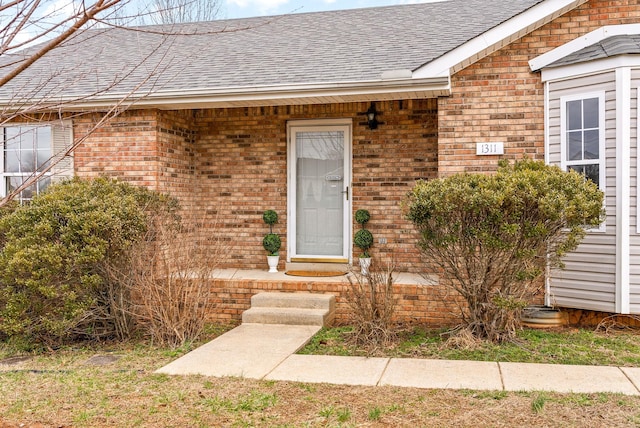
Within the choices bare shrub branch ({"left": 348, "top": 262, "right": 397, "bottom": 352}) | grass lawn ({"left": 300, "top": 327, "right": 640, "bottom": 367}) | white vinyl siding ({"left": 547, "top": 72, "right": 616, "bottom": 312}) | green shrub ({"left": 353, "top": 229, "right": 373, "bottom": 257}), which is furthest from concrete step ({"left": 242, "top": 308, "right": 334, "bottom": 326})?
white vinyl siding ({"left": 547, "top": 72, "right": 616, "bottom": 312})

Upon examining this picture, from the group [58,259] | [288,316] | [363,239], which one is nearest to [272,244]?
[363,239]

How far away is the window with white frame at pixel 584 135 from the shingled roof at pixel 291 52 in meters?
1.49

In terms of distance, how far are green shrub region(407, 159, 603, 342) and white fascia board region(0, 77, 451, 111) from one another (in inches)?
68.6

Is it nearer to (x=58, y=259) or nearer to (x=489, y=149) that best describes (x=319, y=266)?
(x=489, y=149)

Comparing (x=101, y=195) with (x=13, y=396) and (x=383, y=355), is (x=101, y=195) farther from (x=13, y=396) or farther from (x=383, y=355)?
(x=383, y=355)

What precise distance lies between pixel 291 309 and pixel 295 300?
0.13m

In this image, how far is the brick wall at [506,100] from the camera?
7773mm

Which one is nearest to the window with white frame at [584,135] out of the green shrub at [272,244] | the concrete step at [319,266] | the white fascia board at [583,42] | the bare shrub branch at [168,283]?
the white fascia board at [583,42]

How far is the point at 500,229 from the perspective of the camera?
246 inches

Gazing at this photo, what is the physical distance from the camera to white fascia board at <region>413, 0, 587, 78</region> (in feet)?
24.7

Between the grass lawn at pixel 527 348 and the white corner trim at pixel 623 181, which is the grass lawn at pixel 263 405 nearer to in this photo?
the grass lawn at pixel 527 348

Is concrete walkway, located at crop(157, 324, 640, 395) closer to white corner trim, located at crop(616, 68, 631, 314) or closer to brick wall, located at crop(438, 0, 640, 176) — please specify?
white corner trim, located at crop(616, 68, 631, 314)

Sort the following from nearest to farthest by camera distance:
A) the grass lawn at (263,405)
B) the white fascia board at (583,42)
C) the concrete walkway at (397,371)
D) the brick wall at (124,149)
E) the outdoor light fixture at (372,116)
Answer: the grass lawn at (263,405)
the concrete walkway at (397,371)
the white fascia board at (583,42)
the brick wall at (124,149)
the outdoor light fixture at (372,116)

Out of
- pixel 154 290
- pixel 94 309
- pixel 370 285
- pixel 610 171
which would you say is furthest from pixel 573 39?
pixel 94 309
